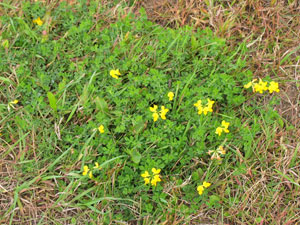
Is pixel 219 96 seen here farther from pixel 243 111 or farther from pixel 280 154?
pixel 280 154

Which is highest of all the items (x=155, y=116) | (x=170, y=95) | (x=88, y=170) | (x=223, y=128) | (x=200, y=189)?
(x=170, y=95)

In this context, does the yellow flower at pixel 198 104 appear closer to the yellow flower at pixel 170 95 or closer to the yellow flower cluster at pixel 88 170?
the yellow flower at pixel 170 95

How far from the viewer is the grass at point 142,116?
309cm

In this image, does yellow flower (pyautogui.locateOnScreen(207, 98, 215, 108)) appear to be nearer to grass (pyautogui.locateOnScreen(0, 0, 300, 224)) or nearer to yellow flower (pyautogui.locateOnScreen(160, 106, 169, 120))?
grass (pyautogui.locateOnScreen(0, 0, 300, 224))

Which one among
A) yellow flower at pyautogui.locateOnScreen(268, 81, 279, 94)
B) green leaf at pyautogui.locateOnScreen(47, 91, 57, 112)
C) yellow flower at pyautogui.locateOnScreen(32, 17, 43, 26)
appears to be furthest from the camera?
yellow flower at pyautogui.locateOnScreen(32, 17, 43, 26)

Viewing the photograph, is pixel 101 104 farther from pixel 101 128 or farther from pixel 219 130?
pixel 219 130

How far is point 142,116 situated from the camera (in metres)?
3.30

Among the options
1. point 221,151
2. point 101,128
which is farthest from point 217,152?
point 101,128

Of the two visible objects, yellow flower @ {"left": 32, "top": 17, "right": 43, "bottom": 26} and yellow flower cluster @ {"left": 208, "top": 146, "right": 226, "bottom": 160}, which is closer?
yellow flower cluster @ {"left": 208, "top": 146, "right": 226, "bottom": 160}

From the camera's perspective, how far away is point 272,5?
12.8 ft

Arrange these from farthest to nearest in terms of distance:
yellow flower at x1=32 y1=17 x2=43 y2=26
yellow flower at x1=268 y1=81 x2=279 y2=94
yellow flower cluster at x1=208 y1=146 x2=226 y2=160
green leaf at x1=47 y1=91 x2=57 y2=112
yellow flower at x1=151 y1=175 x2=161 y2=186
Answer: yellow flower at x1=32 y1=17 x2=43 y2=26, yellow flower at x1=268 y1=81 x2=279 y2=94, green leaf at x1=47 y1=91 x2=57 y2=112, yellow flower cluster at x1=208 y1=146 x2=226 y2=160, yellow flower at x1=151 y1=175 x2=161 y2=186

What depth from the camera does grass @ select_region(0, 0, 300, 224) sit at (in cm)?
309

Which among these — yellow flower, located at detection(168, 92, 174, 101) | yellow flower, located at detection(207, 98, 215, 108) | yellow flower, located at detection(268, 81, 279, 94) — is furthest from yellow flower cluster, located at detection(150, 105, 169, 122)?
yellow flower, located at detection(268, 81, 279, 94)

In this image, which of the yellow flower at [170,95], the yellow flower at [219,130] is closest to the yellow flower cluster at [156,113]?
the yellow flower at [170,95]
